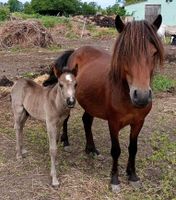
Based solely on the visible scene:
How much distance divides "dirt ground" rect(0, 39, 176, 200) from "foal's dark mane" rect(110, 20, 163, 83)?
51.2 inches

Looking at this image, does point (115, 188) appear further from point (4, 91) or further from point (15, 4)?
point (15, 4)

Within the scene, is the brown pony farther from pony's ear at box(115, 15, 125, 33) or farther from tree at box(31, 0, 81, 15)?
tree at box(31, 0, 81, 15)

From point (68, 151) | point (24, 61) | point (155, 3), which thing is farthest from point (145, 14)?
point (68, 151)

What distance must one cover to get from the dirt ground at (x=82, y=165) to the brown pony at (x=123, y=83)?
7.7 inches

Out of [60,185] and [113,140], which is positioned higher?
[113,140]

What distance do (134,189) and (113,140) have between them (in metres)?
0.56

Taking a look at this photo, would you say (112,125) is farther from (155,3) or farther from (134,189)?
(155,3)

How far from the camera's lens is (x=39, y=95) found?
4.38 m

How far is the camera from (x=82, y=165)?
15.4 feet

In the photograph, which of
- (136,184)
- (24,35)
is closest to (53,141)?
(136,184)

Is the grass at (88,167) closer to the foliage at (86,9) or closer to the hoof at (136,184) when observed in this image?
the hoof at (136,184)

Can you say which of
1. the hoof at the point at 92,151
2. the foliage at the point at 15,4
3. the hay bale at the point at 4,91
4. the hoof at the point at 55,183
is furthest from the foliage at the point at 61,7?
the hoof at the point at 55,183

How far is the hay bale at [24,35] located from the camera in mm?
16120

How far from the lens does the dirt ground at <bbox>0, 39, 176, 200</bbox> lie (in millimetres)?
4023
